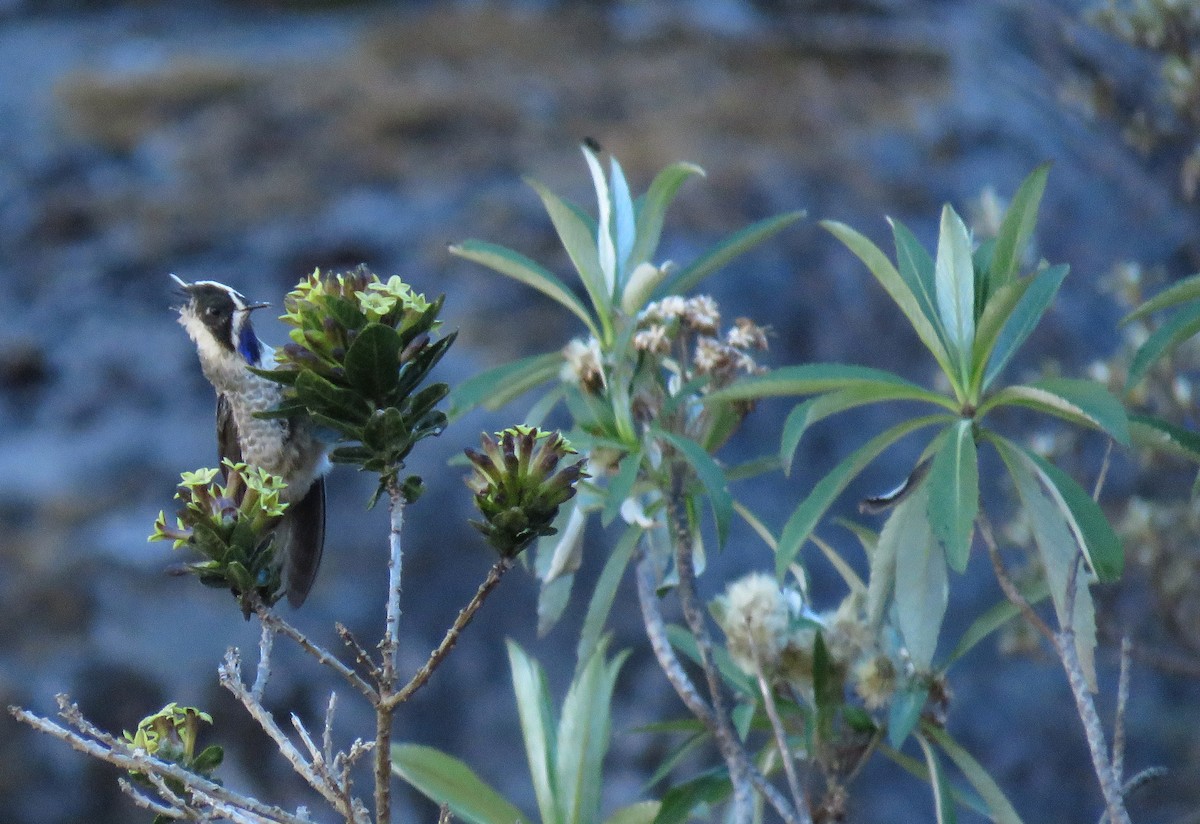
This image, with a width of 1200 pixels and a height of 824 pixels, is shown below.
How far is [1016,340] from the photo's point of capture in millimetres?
1568

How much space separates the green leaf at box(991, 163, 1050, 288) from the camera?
5.16 feet

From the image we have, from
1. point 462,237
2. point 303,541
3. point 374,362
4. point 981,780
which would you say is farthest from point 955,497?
point 462,237

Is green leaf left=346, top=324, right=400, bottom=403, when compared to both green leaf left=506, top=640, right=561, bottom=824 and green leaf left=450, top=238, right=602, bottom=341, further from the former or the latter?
green leaf left=506, top=640, right=561, bottom=824

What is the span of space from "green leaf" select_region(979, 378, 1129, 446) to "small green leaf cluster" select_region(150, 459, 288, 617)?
0.80m

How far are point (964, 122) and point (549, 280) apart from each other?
5831mm

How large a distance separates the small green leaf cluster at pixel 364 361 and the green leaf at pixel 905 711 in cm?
70

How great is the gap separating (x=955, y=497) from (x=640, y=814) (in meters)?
0.64

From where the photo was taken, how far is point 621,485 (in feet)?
5.29

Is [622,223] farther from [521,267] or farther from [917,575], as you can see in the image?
[917,575]

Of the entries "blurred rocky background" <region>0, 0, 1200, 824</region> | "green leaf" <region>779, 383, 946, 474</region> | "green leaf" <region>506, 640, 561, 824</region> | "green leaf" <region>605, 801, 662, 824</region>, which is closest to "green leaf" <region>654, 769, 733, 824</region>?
"green leaf" <region>605, 801, 662, 824</region>

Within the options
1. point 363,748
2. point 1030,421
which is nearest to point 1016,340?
point 363,748

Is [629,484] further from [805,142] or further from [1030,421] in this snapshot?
[805,142]

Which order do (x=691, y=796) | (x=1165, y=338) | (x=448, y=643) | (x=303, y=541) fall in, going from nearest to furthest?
(x=448, y=643), (x=1165, y=338), (x=691, y=796), (x=303, y=541)

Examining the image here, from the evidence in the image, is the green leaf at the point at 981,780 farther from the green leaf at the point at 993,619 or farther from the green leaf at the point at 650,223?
the green leaf at the point at 650,223
